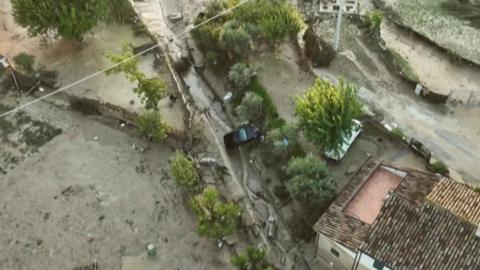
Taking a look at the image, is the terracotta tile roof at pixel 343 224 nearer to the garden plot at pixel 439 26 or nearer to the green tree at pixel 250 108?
the green tree at pixel 250 108

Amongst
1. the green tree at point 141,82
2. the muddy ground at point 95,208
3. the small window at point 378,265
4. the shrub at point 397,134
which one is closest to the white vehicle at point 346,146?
the shrub at point 397,134

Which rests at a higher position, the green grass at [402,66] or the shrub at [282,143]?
the shrub at [282,143]

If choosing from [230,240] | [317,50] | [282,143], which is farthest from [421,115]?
[230,240]

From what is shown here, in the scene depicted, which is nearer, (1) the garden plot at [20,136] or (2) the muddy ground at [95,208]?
(2) the muddy ground at [95,208]

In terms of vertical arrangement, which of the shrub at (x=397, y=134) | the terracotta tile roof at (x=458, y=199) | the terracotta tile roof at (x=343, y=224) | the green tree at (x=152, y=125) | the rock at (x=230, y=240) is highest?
the green tree at (x=152, y=125)

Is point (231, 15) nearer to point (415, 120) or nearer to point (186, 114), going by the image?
point (186, 114)

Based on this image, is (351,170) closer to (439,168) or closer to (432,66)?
(439,168)
